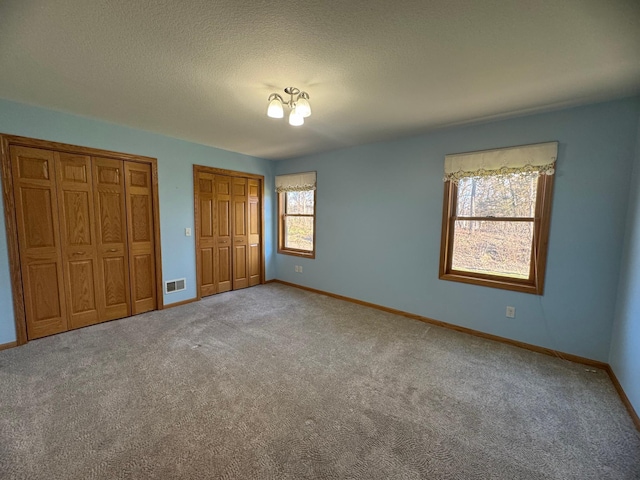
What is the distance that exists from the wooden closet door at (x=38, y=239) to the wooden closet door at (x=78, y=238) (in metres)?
0.06

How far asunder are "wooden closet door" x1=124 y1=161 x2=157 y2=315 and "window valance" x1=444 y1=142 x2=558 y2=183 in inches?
151

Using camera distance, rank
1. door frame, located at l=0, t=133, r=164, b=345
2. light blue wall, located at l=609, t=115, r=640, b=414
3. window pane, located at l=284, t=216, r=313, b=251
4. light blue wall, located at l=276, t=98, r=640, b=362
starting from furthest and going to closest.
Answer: window pane, located at l=284, t=216, r=313, b=251 → door frame, located at l=0, t=133, r=164, b=345 → light blue wall, located at l=276, t=98, r=640, b=362 → light blue wall, located at l=609, t=115, r=640, b=414

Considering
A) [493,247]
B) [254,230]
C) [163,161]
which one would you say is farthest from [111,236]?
[493,247]

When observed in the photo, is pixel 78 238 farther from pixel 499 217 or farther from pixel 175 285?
pixel 499 217

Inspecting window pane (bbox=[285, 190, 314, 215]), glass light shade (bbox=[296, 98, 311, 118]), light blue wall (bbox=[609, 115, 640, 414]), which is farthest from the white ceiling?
window pane (bbox=[285, 190, 314, 215])

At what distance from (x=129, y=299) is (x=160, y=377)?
1.74 metres

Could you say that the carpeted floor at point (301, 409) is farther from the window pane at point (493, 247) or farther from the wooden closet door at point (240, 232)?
the wooden closet door at point (240, 232)

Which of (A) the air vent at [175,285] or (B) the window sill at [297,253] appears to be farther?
(B) the window sill at [297,253]

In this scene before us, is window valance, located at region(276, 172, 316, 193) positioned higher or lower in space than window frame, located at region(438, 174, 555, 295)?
higher

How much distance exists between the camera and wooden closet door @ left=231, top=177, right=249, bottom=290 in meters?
4.43

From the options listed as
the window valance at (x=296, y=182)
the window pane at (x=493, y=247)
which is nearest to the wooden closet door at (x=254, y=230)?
the window valance at (x=296, y=182)

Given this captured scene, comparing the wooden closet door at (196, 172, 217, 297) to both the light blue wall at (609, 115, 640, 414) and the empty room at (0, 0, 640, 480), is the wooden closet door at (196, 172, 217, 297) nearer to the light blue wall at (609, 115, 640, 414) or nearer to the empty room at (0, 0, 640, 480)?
the empty room at (0, 0, 640, 480)

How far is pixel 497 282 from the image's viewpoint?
2.82 meters

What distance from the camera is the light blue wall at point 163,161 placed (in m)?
2.49
